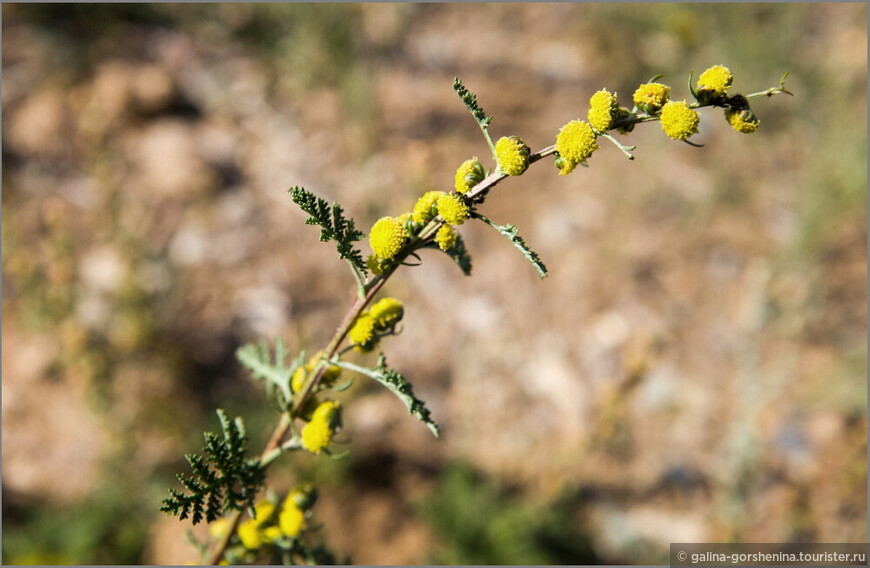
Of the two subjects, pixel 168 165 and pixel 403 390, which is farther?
pixel 168 165

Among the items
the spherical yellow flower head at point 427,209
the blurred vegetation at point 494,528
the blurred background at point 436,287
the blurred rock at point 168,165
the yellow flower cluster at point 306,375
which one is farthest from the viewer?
the blurred rock at point 168,165

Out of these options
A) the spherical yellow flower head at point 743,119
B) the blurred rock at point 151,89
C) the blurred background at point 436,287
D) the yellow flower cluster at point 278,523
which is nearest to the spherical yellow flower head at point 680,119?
the spherical yellow flower head at point 743,119

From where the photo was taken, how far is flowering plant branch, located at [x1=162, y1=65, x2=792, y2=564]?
43.1 inches

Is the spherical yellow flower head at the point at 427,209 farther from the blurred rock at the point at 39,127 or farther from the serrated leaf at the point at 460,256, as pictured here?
the blurred rock at the point at 39,127

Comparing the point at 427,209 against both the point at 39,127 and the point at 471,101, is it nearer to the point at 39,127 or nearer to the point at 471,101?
the point at 471,101

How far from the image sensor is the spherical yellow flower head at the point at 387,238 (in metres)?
1.14

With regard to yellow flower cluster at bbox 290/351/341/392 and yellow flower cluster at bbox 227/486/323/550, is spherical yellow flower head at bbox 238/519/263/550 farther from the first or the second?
yellow flower cluster at bbox 290/351/341/392

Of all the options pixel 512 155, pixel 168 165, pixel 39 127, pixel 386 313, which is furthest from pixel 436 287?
pixel 39 127

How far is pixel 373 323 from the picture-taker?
4.16 ft

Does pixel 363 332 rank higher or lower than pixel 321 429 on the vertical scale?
higher

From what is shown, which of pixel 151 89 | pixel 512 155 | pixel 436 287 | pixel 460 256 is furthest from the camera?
pixel 151 89

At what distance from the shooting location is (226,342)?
12.1ft

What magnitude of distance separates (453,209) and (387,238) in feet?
0.50

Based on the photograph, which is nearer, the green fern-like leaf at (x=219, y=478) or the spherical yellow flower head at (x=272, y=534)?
the green fern-like leaf at (x=219, y=478)
